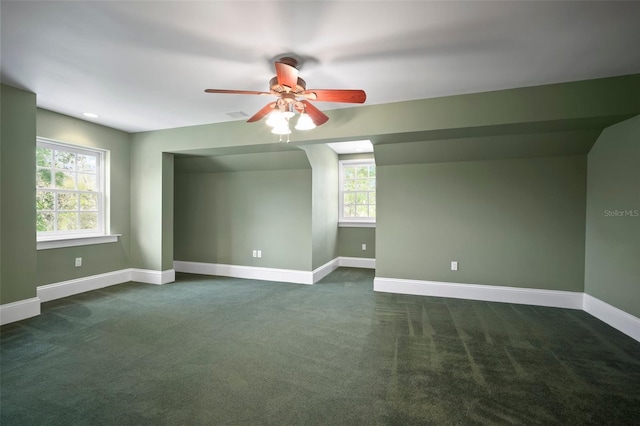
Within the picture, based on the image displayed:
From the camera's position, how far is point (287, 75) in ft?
7.12

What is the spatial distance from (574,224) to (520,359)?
2.33 m

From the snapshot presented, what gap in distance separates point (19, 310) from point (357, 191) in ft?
18.1

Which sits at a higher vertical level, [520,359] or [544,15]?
[544,15]

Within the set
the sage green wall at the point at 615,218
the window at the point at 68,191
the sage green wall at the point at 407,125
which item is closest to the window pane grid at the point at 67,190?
the window at the point at 68,191

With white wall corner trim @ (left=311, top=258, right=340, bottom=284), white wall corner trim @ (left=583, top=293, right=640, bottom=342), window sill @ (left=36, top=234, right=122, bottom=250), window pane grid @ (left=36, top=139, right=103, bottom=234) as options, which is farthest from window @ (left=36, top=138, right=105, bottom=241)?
white wall corner trim @ (left=583, top=293, right=640, bottom=342)

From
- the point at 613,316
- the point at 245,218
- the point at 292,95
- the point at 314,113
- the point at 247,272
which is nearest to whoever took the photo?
the point at 292,95

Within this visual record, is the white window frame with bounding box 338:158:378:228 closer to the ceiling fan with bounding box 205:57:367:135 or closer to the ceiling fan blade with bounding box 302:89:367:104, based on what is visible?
the ceiling fan with bounding box 205:57:367:135

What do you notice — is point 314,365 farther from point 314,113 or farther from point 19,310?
point 19,310

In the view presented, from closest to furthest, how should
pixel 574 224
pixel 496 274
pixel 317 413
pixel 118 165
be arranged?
pixel 317 413, pixel 574 224, pixel 496 274, pixel 118 165

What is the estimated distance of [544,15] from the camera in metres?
1.93

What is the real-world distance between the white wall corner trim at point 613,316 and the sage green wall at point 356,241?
3.47m

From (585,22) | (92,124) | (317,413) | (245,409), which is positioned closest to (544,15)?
(585,22)

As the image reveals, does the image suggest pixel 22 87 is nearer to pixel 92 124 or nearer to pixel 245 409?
pixel 92 124

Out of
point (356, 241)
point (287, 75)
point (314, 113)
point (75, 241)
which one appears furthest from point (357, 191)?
point (75, 241)
